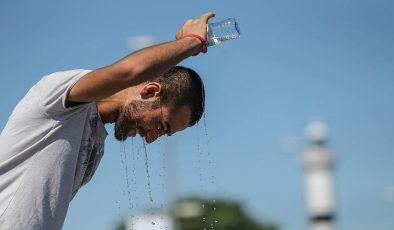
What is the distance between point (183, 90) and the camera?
539 centimetres

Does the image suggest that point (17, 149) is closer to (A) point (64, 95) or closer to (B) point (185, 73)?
(A) point (64, 95)

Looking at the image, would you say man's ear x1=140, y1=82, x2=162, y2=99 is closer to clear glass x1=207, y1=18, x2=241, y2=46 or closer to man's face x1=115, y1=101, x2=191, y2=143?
man's face x1=115, y1=101, x2=191, y2=143

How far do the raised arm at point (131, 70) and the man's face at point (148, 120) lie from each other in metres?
0.55

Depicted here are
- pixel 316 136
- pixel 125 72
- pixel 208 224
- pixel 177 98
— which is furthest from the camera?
pixel 208 224

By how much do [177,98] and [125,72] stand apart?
0.89m

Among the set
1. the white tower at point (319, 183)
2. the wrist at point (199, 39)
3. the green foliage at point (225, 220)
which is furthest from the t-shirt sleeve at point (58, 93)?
the green foliage at point (225, 220)

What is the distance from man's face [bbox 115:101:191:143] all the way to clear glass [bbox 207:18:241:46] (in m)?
0.50

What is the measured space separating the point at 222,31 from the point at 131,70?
43.4 inches

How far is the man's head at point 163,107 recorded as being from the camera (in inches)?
206

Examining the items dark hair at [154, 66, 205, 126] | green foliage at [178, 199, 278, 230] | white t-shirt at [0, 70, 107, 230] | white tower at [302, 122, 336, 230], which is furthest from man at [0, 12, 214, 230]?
green foliage at [178, 199, 278, 230]

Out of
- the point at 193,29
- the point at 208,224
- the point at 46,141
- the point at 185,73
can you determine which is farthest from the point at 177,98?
the point at 208,224

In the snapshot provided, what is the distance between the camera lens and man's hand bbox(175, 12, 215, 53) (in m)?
4.88

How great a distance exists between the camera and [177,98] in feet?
17.6

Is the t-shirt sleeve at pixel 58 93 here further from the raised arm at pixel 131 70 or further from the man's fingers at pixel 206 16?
the man's fingers at pixel 206 16
